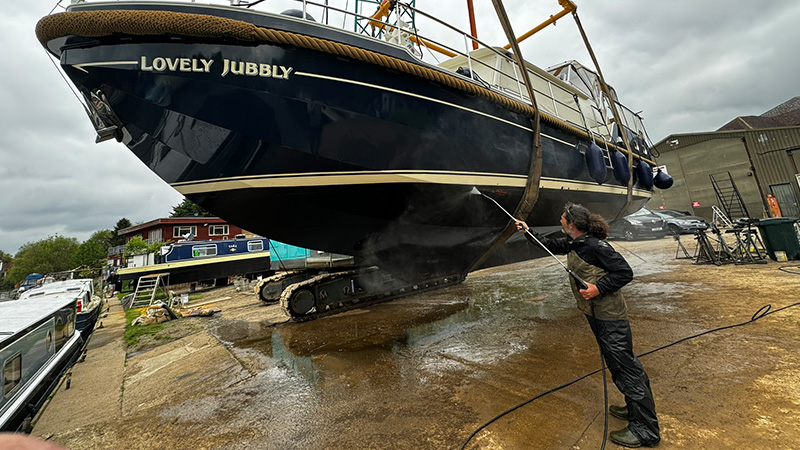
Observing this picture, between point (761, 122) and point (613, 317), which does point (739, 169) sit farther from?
point (613, 317)

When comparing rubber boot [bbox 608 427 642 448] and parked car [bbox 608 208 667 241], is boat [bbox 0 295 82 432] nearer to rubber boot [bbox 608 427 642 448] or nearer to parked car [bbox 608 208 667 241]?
rubber boot [bbox 608 427 642 448]

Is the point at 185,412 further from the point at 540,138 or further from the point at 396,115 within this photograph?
the point at 540,138

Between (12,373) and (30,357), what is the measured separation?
0.47m

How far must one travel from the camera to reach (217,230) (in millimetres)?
25484

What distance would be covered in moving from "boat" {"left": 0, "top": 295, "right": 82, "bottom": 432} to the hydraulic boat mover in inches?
64.9

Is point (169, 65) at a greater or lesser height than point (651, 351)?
→ greater

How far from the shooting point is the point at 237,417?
91.4 inches

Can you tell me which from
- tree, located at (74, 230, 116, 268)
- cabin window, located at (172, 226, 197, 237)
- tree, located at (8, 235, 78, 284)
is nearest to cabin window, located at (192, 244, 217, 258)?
cabin window, located at (172, 226, 197, 237)

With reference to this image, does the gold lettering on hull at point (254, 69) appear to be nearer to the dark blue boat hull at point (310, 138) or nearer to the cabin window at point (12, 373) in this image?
the dark blue boat hull at point (310, 138)

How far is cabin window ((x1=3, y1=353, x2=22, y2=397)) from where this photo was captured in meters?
2.22

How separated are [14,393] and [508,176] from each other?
4613 millimetres

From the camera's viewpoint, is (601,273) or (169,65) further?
(169,65)

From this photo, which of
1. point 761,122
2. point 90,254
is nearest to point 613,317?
point 761,122

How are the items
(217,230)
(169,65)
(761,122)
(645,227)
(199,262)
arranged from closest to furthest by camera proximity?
(169,65) < (645,227) < (199,262) < (761,122) < (217,230)
